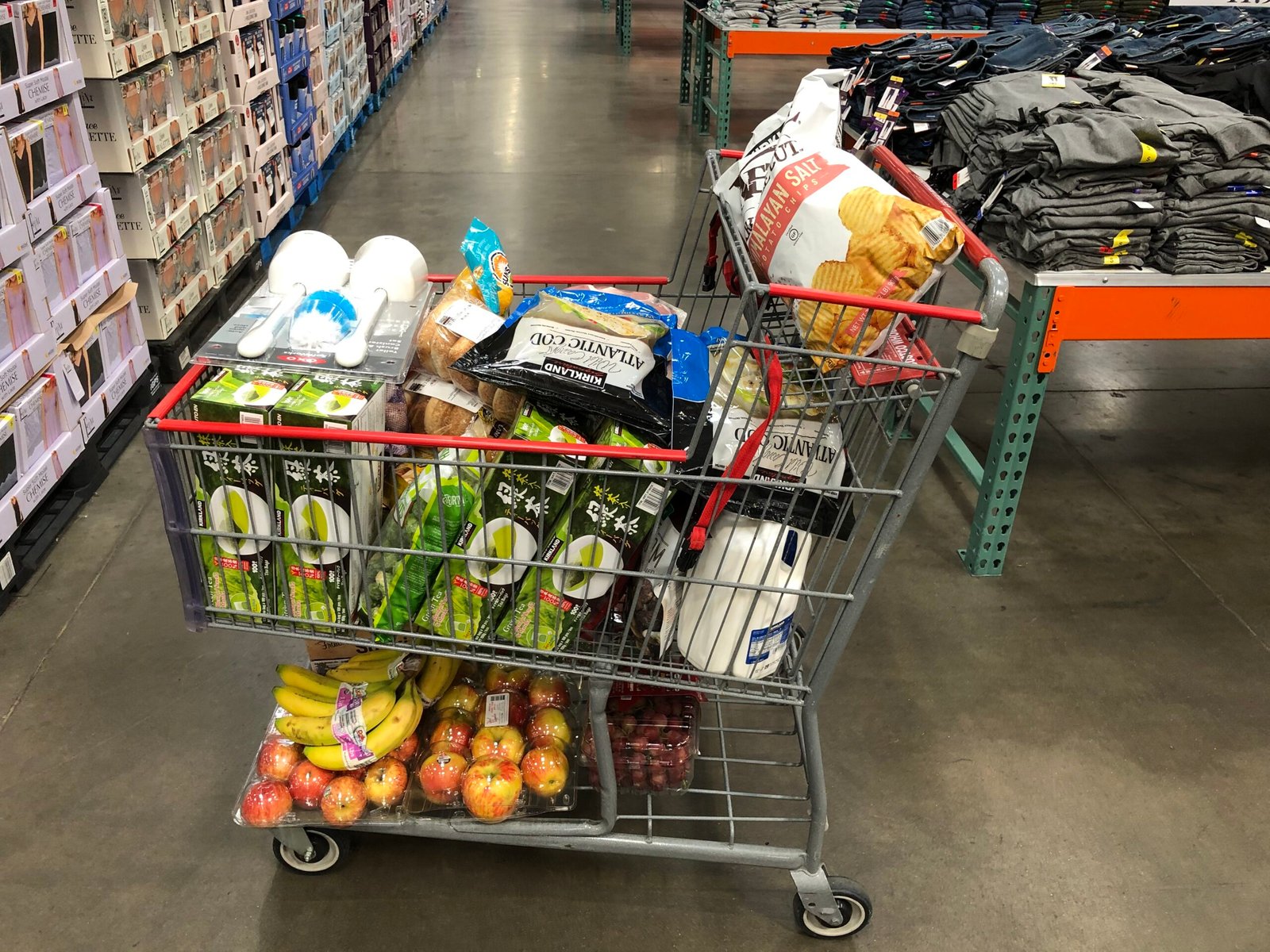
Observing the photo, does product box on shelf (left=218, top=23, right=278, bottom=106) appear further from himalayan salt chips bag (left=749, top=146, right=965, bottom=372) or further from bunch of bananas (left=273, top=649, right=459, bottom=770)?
himalayan salt chips bag (left=749, top=146, right=965, bottom=372)

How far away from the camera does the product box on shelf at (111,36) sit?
9.41 feet

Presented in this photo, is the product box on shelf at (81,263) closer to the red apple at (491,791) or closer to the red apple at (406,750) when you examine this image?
the red apple at (406,750)

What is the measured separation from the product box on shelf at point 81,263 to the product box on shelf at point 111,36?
1.33 feet

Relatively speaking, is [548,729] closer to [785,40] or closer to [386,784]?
[386,784]

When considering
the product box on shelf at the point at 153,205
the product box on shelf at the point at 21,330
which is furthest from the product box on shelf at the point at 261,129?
the product box on shelf at the point at 21,330

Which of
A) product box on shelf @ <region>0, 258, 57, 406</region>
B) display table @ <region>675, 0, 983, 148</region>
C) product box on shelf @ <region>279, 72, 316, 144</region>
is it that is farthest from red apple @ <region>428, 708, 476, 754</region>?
display table @ <region>675, 0, 983, 148</region>

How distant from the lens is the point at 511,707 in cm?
188

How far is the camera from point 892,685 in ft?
7.76

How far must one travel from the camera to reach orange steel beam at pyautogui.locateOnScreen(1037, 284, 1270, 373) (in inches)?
93.0

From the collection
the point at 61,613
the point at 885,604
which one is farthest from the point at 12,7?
the point at 885,604

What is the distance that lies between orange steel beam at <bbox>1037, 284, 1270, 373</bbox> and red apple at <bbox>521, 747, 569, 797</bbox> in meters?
1.54

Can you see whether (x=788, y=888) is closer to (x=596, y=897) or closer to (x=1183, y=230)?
(x=596, y=897)

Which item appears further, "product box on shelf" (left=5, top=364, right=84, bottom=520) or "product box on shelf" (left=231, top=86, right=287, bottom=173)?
"product box on shelf" (left=231, top=86, right=287, bottom=173)

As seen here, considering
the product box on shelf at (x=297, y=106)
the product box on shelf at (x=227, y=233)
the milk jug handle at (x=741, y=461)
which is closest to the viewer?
the milk jug handle at (x=741, y=461)
